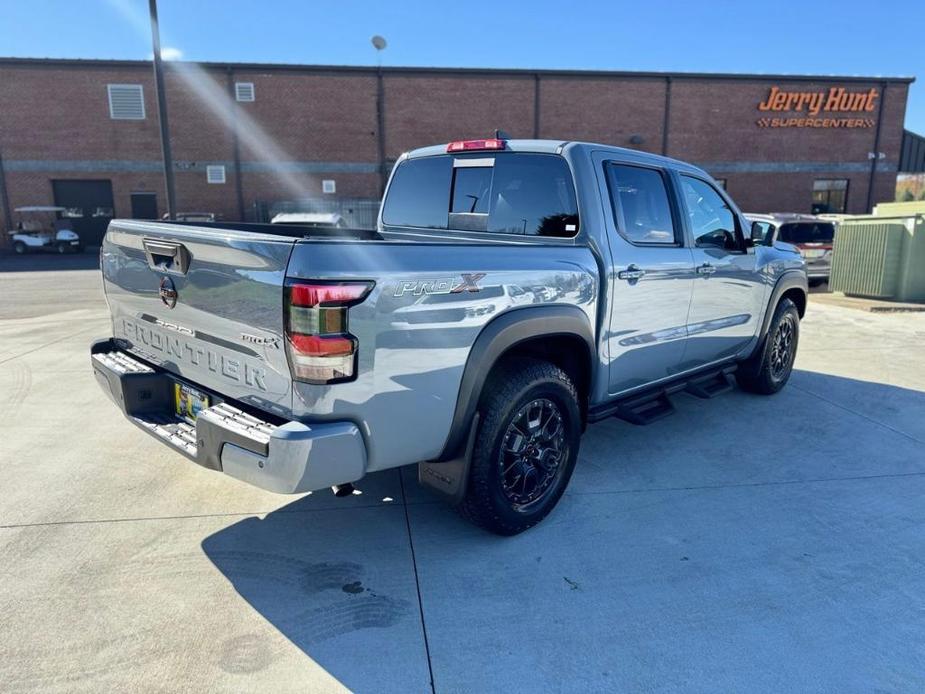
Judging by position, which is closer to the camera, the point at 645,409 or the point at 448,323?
the point at 448,323

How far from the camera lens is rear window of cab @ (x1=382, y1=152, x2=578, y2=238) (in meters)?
3.61

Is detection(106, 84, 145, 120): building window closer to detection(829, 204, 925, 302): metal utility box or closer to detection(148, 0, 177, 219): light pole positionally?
detection(148, 0, 177, 219): light pole

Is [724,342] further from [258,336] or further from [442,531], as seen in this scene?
[258,336]

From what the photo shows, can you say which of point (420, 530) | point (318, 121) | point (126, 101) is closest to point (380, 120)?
point (318, 121)

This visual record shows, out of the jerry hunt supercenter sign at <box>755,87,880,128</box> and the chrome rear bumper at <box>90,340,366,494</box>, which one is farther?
the jerry hunt supercenter sign at <box>755,87,880,128</box>

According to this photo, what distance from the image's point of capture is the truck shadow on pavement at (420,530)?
8.22 feet

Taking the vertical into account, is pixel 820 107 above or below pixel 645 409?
above

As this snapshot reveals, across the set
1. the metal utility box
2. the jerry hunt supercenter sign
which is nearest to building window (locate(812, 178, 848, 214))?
the jerry hunt supercenter sign

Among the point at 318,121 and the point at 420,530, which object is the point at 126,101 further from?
the point at 420,530

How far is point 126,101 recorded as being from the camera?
28.2 m

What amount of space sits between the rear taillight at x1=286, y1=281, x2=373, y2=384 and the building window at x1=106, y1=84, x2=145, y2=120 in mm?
31352

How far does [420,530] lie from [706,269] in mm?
2735

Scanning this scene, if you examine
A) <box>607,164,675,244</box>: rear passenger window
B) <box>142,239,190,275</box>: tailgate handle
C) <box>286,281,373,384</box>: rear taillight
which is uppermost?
<box>607,164,675,244</box>: rear passenger window

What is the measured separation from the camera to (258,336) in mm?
2521
